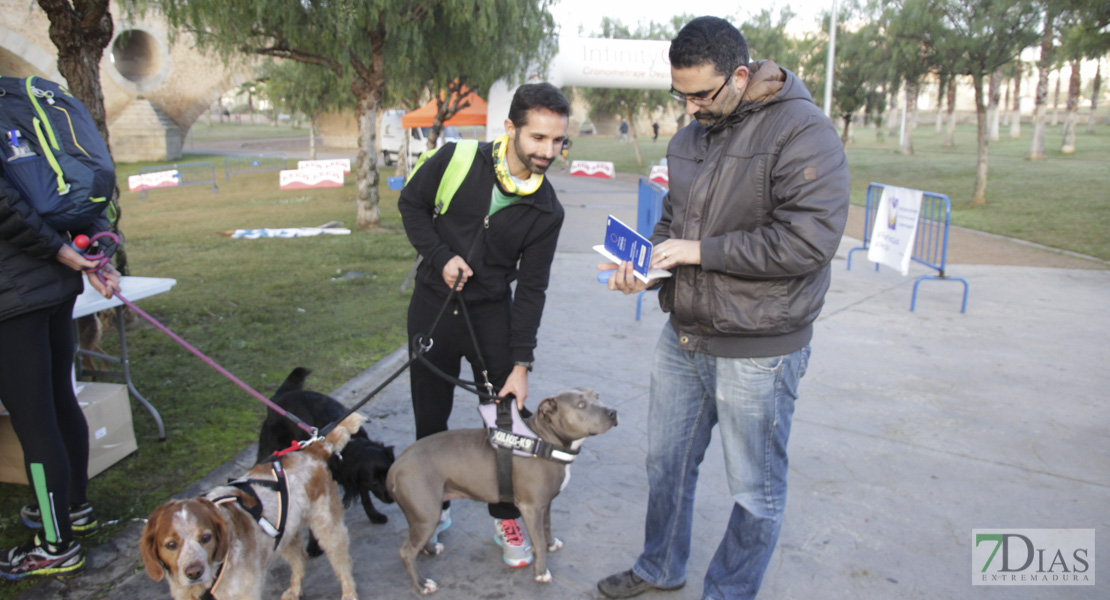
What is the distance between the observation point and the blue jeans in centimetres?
243

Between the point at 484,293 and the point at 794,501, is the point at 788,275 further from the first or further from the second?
the point at 794,501

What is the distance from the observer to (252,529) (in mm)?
2477

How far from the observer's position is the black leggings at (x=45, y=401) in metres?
2.74

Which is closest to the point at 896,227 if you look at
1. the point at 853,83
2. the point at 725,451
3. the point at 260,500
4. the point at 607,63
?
the point at 725,451

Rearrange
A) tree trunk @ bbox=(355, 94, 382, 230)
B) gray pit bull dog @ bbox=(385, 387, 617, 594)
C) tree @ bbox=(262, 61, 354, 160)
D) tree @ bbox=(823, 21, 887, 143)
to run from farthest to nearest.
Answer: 1. tree @ bbox=(262, 61, 354, 160)
2. tree @ bbox=(823, 21, 887, 143)
3. tree trunk @ bbox=(355, 94, 382, 230)
4. gray pit bull dog @ bbox=(385, 387, 617, 594)

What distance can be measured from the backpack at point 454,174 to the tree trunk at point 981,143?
15.4m

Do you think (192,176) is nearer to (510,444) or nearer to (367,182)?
(367,182)

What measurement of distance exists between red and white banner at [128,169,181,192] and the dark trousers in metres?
21.7

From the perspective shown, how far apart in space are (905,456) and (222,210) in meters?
17.0

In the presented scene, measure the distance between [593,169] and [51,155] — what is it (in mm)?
25288

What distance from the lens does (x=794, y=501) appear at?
144 inches

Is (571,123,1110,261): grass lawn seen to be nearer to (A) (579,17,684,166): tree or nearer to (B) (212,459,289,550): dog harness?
(A) (579,17,684,166): tree

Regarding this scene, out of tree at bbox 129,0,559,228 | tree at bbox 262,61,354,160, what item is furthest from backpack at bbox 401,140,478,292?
tree at bbox 262,61,354,160

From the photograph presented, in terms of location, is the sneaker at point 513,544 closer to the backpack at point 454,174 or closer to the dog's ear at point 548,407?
the dog's ear at point 548,407
